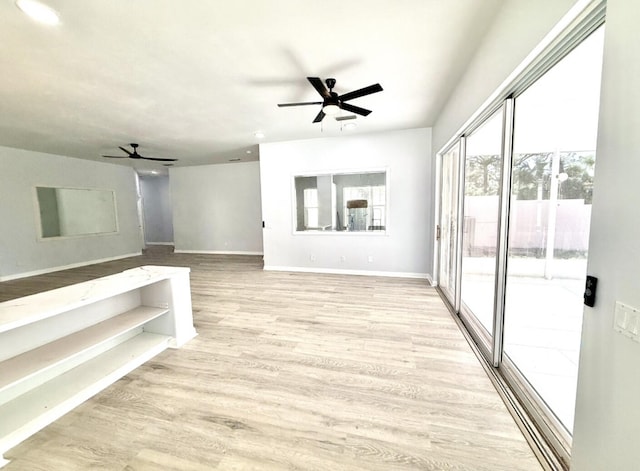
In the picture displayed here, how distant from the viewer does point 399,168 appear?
197 inches

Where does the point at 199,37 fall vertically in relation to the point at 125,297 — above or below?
above

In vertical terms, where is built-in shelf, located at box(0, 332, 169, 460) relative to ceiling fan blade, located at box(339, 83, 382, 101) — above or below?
below

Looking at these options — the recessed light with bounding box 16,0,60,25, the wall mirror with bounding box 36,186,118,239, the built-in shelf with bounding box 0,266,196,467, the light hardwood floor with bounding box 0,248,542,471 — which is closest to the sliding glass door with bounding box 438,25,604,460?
the light hardwood floor with bounding box 0,248,542,471

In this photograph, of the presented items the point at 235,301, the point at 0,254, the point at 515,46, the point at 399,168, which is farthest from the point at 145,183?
the point at 515,46

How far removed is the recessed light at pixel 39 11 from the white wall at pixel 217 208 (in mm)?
5774

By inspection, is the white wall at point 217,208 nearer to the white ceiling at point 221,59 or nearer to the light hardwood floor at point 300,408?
the white ceiling at point 221,59

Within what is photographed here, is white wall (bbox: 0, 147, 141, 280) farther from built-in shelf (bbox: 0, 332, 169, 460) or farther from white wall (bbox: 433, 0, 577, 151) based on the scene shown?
white wall (bbox: 433, 0, 577, 151)

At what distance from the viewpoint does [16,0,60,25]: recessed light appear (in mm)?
1731

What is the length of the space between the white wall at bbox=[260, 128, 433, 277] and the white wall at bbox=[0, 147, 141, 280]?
5130 millimetres

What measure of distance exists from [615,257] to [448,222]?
3293 millimetres

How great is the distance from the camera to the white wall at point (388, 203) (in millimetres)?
4949

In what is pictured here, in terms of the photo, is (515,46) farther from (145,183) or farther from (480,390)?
(145,183)

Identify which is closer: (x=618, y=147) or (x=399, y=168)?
(x=618, y=147)

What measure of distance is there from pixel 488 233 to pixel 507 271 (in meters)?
2.74
